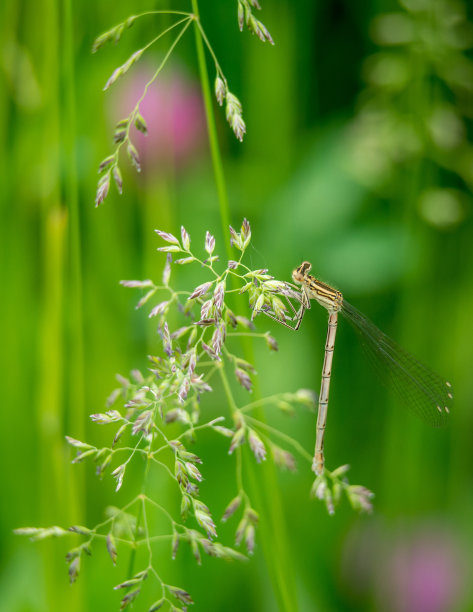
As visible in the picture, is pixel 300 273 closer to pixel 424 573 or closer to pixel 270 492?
pixel 270 492

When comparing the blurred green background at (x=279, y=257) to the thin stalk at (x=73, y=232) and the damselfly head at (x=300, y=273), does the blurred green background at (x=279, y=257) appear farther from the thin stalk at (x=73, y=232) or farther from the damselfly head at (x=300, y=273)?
the damselfly head at (x=300, y=273)

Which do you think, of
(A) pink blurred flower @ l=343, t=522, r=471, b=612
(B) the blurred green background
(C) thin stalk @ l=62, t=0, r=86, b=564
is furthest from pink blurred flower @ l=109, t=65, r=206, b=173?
(A) pink blurred flower @ l=343, t=522, r=471, b=612

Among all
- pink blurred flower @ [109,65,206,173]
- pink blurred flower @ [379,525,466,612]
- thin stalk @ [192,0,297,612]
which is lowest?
pink blurred flower @ [379,525,466,612]

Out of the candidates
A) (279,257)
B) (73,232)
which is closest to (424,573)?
(279,257)

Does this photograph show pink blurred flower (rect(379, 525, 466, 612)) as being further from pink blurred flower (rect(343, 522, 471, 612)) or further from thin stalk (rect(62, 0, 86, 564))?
thin stalk (rect(62, 0, 86, 564))

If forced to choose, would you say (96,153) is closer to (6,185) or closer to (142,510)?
(6,185)

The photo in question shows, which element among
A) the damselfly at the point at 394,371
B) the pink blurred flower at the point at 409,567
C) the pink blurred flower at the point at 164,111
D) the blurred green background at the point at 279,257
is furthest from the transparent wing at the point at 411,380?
the pink blurred flower at the point at 164,111

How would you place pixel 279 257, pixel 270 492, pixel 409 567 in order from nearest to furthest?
pixel 270 492, pixel 409 567, pixel 279 257

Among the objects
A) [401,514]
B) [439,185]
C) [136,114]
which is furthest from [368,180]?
[136,114]
